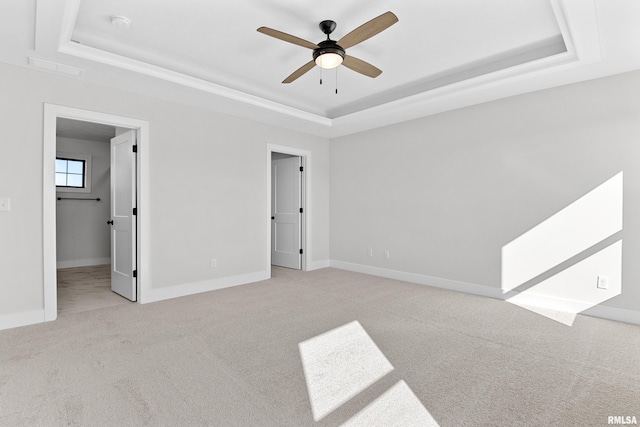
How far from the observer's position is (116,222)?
14.4 ft

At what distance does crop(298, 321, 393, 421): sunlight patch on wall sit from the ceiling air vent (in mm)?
3439

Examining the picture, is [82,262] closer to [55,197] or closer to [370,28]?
[55,197]

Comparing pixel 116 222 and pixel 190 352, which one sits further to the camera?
pixel 116 222

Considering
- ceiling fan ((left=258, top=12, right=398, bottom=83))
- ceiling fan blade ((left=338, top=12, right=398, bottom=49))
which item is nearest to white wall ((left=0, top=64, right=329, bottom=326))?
ceiling fan ((left=258, top=12, right=398, bottom=83))

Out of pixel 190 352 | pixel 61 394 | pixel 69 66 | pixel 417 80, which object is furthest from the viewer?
pixel 417 80

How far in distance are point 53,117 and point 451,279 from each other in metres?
5.13

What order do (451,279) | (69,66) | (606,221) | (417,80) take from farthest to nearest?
(451,279) → (417,80) → (606,221) → (69,66)

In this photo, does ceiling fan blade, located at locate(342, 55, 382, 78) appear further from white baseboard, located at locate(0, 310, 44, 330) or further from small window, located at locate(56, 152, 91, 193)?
small window, located at locate(56, 152, 91, 193)

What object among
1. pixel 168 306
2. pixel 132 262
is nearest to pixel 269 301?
pixel 168 306

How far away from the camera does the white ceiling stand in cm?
260

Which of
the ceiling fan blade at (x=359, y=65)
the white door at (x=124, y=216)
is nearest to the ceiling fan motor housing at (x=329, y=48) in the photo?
the ceiling fan blade at (x=359, y=65)

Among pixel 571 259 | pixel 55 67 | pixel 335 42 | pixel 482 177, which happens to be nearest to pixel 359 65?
pixel 335 42

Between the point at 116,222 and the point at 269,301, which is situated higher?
the point at 116,222

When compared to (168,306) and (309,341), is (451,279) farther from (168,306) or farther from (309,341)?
(168,306)
